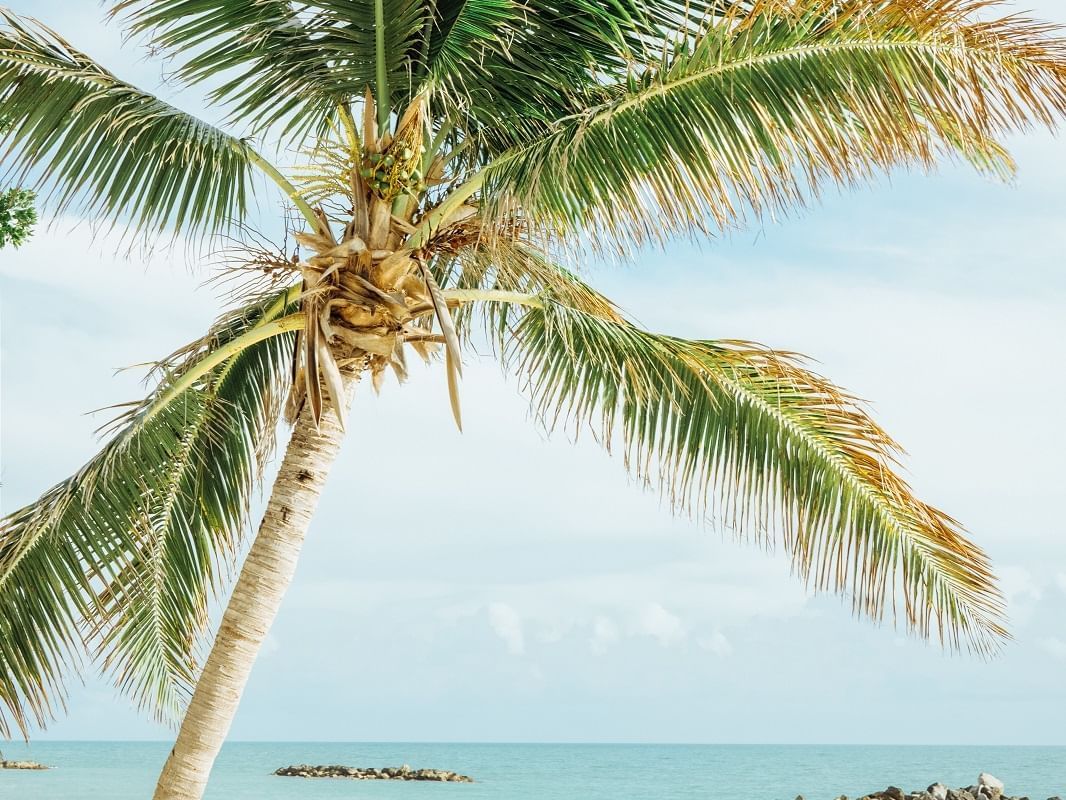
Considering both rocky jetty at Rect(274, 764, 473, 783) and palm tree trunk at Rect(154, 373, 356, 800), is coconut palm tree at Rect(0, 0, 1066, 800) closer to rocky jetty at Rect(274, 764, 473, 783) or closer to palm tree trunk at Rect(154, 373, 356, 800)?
palm tree trunk at Rect(154, 373, 356, 800)

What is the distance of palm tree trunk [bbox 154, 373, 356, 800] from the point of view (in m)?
5.81

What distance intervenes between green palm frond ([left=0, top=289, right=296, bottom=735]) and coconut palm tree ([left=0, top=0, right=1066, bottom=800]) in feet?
0.06

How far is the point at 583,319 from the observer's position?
6.70 meters

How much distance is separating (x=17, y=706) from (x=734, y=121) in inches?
178

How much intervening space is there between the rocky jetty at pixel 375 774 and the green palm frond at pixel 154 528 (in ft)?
126

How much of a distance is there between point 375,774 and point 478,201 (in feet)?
134

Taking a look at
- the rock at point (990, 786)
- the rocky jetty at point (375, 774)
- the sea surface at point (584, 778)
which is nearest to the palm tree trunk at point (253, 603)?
the rock at point (990, 786)

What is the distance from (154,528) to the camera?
682 cm

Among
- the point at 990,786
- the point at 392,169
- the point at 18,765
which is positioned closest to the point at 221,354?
the point at 392,169

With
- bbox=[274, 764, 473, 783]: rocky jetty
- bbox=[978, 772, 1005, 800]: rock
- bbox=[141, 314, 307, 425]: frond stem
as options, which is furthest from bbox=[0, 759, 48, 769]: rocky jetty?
bbox=[141, 314, 307, 425]: frond stem

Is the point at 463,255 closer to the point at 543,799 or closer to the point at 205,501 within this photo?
the point at 205,501

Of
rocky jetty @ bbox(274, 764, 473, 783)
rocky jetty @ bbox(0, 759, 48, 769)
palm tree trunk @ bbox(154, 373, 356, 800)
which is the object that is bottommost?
rocky jetty @ bbox(0, 759, 48, 769)

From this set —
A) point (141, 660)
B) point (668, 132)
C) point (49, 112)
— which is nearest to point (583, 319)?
point (668, 132)

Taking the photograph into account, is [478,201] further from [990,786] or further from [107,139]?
[990,786]
